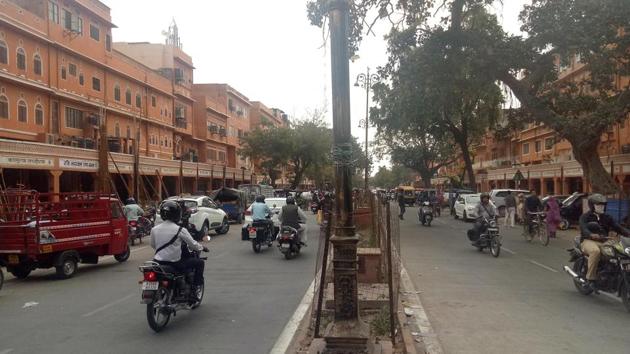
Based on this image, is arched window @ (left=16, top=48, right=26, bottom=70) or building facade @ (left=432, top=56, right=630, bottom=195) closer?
arched window @ (left=16, top=48, right=26, bottom=70)

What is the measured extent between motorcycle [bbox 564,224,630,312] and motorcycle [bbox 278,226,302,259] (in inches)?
267

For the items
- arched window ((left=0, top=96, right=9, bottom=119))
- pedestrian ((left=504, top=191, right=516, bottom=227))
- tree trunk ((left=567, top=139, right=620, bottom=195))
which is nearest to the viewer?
tree trunk ((left=567, top=139, right=620, bottom=195))

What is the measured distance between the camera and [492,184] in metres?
65.6

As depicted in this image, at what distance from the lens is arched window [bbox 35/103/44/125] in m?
28.5

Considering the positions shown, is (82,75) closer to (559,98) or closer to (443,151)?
(559,98)

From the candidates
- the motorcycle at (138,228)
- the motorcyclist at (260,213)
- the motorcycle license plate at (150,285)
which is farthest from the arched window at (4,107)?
the motorcycle license plate at (150,285)

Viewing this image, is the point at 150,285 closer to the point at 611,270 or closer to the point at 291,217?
the point at 611,270

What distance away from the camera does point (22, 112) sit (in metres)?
27.3

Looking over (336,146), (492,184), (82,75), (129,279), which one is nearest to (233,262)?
(129,279)

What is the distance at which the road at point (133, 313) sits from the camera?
633cm

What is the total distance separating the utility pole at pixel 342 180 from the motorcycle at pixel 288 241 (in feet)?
28.2

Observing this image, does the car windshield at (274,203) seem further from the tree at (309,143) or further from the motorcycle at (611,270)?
the tree at (309,143)

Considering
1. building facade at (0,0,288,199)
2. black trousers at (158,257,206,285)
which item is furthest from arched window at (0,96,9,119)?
black trousers at (158,257,206,285)

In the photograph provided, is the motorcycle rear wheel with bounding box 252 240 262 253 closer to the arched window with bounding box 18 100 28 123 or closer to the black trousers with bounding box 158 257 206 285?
the black trousers with bounding box 158 257 206 285
